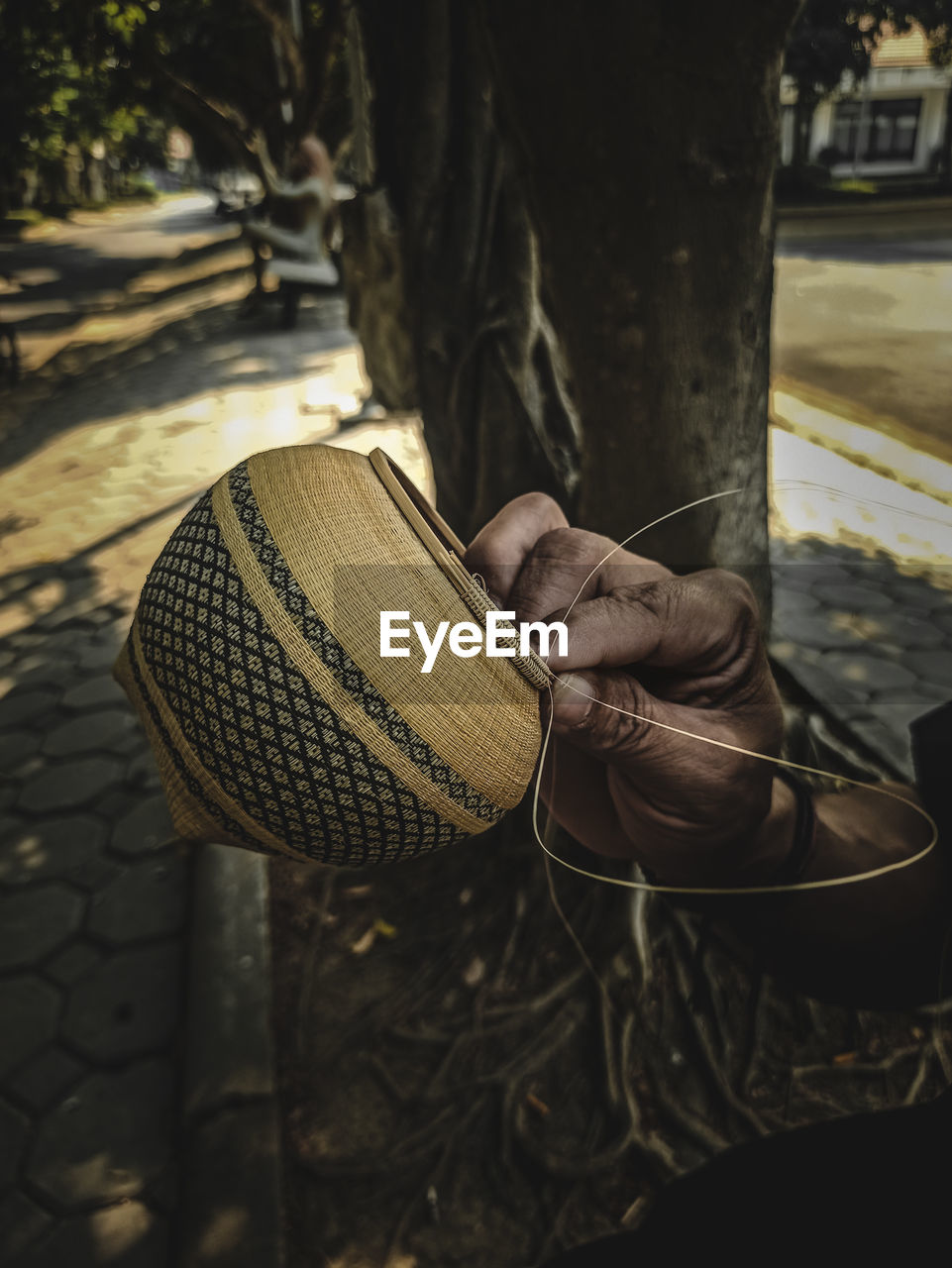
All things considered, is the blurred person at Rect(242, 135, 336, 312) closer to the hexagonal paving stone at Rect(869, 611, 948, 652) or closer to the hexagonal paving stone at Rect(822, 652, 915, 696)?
the hexagonal paving stone at Rect(869, 611, 948, 652)

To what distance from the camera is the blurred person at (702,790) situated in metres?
0.97

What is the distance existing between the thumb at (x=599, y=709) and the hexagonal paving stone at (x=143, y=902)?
7.67 feet

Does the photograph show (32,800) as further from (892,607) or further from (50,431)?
(50,431)

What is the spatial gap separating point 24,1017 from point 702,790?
2.37 m

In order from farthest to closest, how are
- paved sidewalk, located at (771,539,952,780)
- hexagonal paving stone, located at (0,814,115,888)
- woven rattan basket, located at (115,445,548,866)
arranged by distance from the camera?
1. paved sidewalk, located at (771,539,952,780)
2. hexagonal paving stone, located at (0,814,115,888)
3. woven rattan basket, located at (115,445,548,866)

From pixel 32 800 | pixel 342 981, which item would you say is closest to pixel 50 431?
pixel 32 800

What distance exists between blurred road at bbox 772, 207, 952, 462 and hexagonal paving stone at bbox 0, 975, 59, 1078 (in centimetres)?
274

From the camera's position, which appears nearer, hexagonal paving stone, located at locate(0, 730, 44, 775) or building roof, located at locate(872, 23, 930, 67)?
building roof, located at locate(872, 23, 930, 67)

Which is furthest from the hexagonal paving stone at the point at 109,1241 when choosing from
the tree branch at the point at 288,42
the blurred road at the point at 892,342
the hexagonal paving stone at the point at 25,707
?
the tree branch at the point at 288,42

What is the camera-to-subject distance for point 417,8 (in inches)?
82.5

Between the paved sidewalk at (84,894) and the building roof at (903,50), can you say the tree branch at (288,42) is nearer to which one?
the paved sidewalk at (84,894)

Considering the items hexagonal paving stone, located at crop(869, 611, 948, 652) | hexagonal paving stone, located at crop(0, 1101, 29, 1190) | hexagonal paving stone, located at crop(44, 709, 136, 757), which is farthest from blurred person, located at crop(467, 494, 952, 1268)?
hexagonal paving stone, located at crop(44, 709, 136, 757)

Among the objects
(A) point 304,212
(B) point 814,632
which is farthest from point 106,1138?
(A) point 304,212

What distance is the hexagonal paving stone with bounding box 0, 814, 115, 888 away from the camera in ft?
10.0
